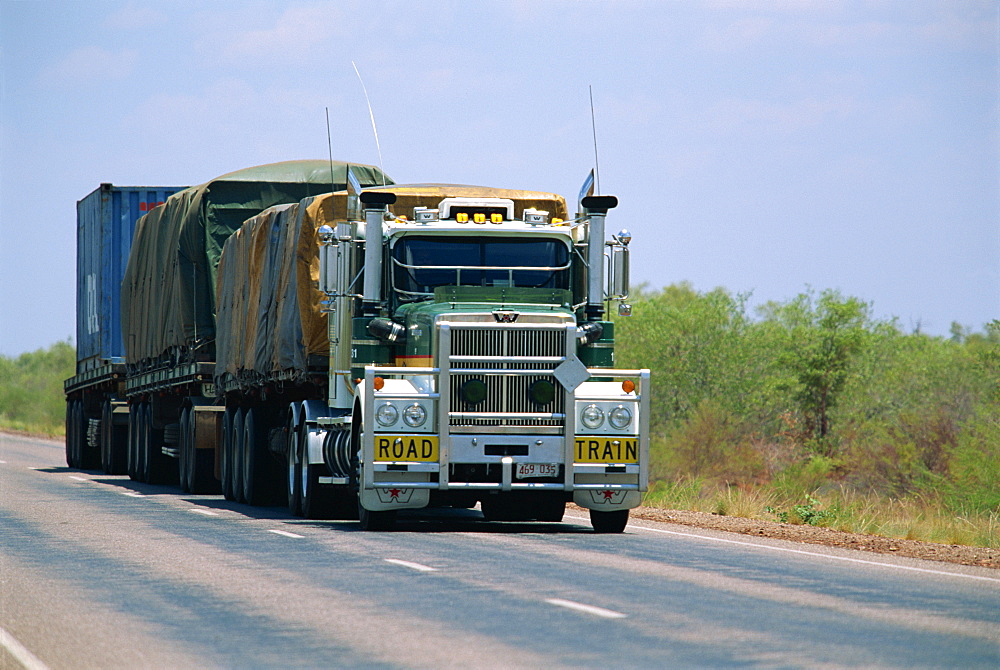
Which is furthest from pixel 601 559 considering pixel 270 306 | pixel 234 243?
pixel 234 243

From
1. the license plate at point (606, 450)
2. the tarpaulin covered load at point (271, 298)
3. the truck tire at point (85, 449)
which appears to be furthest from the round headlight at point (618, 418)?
the truck tire at point (85, 449)

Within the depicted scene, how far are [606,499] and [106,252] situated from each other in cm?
1794

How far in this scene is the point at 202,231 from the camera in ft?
83.7

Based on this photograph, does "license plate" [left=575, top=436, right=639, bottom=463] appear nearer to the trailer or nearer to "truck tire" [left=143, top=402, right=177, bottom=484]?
"truck tire" [left=143, top=402, right=177, bottom=484]

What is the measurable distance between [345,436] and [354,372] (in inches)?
30.4

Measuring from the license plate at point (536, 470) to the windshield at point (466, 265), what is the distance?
89.1 inches

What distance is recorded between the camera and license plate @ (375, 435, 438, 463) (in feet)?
52.5

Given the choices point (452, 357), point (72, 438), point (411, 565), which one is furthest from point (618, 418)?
point (72, 438)

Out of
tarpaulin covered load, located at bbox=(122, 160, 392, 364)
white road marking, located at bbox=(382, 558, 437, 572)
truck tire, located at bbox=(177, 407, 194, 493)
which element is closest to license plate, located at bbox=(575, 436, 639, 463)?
white road marking, located at bbox=(382, 558, 437, 572)

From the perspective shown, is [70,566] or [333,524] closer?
[70,566]

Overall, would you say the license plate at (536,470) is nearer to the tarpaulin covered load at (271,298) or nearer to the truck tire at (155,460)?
the tarpaulin covered load at (271,298)

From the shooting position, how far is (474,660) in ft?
26.7

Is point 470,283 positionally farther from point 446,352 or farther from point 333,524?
point 333,524

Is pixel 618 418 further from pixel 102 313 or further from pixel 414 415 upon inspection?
pixel 102 313
